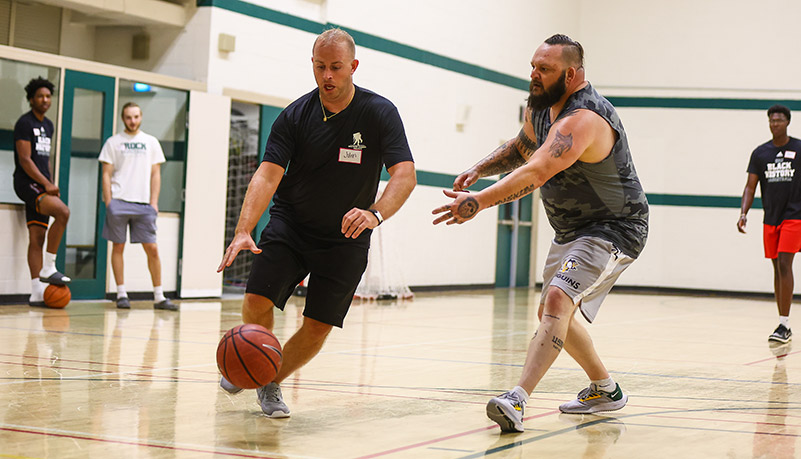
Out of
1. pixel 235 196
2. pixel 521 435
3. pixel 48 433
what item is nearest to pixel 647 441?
pixel 521 435

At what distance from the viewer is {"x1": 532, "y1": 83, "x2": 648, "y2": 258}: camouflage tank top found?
15.5 feet

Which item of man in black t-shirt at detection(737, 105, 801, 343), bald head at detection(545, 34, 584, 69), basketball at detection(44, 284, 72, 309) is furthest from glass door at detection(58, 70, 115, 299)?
bald head at detection(545, 34, 584, 69)

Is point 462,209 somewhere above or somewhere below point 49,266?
above

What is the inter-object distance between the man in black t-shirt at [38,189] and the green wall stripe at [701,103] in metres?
13.0

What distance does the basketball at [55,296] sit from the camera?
970 cm

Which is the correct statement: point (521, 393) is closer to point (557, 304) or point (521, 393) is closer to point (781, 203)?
point (557, 304)

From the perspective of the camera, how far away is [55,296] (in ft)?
31.9

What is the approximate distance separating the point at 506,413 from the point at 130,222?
7.09 meters

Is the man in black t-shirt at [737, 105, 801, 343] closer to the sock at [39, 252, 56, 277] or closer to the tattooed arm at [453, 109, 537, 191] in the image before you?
the tattooed arm at [453, 109, 537, 191]

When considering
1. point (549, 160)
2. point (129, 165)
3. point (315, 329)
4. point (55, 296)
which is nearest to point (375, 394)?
point (315, 329)

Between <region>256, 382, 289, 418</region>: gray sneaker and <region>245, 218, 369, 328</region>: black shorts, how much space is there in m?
0.39

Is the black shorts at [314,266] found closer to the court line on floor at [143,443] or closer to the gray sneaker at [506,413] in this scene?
the gray sneaker at [506,413]

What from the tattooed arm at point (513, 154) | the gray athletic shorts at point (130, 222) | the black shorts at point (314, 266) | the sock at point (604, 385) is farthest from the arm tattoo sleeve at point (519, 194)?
the gray athletic shorts at point (130, 222)

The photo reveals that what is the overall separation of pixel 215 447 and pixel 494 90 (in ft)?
48.8
